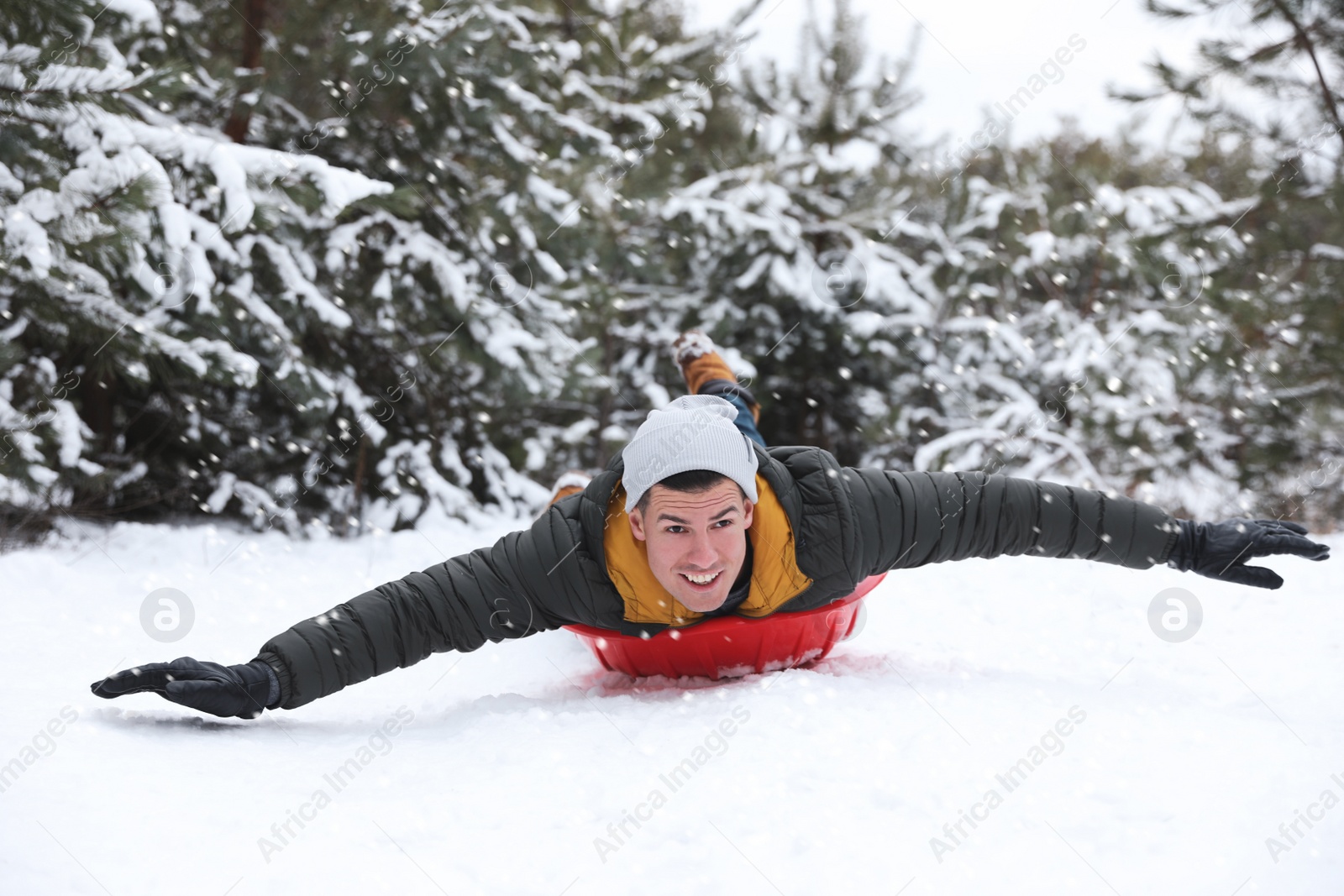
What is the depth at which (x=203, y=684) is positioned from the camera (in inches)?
84.1

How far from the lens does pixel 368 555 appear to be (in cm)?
494

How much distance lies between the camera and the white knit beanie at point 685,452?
8.00ft

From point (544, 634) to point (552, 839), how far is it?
2014mm

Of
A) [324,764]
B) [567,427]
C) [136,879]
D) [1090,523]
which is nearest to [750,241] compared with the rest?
[567,427]

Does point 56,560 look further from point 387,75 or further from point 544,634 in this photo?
point 387,75

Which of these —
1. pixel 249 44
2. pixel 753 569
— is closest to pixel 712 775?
pixel 753 569

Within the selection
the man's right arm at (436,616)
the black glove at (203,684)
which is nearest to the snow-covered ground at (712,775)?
the black glove at (203,684)

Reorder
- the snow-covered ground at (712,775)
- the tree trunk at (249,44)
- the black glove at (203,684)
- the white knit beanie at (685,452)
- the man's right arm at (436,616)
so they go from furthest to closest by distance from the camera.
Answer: the tree trunk at (249,44) < the white knit beanie at (685,452) < the man's right arm at (436,616) < the black glove at (203,684) < the snow-covered ground at (712,775)

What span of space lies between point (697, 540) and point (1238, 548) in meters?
1.74

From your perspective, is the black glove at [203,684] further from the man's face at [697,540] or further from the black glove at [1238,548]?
the black glove at [1238,548]

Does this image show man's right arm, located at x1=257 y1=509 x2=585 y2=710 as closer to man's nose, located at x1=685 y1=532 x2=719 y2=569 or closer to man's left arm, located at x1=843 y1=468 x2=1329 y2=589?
man's nose, located at x1=685 y1=532 x2=719 y2=569

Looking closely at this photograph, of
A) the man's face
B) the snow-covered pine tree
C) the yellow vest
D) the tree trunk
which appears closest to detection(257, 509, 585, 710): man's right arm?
the yellow vest

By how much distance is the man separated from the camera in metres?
2.37

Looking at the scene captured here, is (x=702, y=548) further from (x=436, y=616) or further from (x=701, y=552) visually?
(x=436, y=616)
